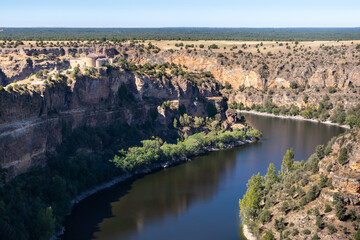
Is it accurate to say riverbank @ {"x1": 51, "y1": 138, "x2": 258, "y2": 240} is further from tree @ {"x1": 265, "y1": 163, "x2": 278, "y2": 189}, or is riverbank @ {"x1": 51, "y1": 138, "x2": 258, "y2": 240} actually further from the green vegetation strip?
tree @ {"x1": 265, "y1": 163, "x2": 278, "y2": 189}

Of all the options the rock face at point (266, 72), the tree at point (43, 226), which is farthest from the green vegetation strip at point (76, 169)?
the rock face at point (266, 72)

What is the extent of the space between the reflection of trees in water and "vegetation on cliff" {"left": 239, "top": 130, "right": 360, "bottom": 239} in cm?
731

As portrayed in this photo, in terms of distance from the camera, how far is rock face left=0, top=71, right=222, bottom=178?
1545 inches

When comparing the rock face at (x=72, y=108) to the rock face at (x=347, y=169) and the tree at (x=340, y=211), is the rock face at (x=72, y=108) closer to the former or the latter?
the rock face at (x=347, y=169)

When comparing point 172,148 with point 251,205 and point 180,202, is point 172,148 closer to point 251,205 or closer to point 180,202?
point 180,202

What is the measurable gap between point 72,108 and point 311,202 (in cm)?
2841

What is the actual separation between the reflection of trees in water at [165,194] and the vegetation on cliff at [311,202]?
7313 millimetres

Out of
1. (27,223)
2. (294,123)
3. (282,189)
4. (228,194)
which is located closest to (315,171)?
(282,189)

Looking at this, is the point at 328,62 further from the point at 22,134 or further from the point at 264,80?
the point at 22,134

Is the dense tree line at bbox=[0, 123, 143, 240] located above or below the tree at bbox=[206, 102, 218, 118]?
below

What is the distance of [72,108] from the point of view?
4997cm

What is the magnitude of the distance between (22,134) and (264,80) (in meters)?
62.8

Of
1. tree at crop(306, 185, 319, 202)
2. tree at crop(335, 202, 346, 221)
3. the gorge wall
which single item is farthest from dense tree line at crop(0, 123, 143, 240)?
tree at crop(335, 202, 346, 221)

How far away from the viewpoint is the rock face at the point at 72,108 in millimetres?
39250
